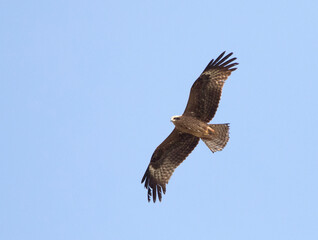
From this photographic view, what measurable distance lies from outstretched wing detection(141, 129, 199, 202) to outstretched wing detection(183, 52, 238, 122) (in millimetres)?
785

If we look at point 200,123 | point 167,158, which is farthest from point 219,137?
point 167,158

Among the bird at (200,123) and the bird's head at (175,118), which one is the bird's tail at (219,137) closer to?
the bird at (200,123)

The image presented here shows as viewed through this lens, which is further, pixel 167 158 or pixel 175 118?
A: pixel 167 158

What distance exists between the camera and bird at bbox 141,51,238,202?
14.6m

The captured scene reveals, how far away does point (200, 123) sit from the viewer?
48.0ft

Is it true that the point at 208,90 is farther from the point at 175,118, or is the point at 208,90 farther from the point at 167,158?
the point at 167,158

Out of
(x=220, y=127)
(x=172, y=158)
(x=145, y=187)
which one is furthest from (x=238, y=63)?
(x=145, y=187)

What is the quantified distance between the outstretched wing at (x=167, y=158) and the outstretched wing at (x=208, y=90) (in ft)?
2.58

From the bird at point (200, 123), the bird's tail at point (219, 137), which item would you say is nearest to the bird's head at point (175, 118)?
the bird at point (200, 123)

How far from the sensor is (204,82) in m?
14.8

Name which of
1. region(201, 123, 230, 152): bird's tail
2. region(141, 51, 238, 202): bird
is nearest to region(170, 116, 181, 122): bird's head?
region(141, 51, 238, 202): bird

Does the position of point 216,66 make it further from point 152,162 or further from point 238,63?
point 152,162

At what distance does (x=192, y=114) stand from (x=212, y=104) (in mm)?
569

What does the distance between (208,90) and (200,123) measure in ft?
2.80
